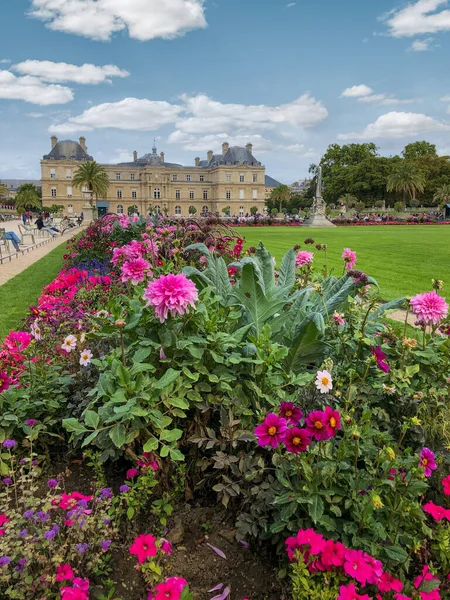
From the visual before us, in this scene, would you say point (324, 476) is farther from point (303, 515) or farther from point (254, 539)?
point (254, 539)

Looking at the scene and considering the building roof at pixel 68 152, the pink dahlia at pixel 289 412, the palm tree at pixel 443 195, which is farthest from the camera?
the building roof at pixel 68 152

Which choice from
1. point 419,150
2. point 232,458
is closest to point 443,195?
point 419,150

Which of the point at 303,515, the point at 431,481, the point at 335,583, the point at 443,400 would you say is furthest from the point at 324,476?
the point at 443,400

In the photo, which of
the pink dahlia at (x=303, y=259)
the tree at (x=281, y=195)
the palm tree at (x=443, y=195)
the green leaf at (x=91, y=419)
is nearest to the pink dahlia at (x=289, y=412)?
the green leaf at (x=91, y=419)

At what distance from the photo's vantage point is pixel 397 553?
1624mm

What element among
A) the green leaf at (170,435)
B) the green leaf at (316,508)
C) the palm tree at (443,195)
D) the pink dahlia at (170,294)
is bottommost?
the green leaf at (316,508)

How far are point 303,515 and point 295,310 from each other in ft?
4.06

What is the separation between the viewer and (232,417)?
2113 mm

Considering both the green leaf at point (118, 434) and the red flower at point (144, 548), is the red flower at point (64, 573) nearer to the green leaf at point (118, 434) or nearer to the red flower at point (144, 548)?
the red flower at point (144, 548)

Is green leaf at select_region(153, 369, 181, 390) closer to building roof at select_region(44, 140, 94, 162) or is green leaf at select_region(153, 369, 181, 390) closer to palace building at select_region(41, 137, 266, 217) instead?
palace building at select_region(41, 137, 266, 217)

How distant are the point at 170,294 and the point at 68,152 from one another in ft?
287

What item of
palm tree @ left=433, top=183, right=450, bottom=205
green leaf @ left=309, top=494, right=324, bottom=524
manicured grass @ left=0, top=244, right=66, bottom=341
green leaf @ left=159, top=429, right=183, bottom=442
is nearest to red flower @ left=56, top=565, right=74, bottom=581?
green leaf @ left=159, top=429, right=183, bottom=442

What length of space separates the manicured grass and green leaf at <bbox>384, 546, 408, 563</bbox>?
15.8 ft

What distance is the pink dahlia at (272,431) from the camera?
66.7 inches
